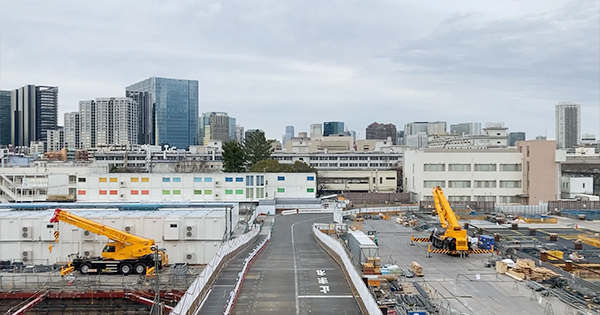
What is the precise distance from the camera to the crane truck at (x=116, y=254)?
29.0 m

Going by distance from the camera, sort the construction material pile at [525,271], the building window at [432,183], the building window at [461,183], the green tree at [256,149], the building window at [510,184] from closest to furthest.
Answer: the construction material pile at [525,271] < the building window at [510,184] < the building window at [461,183] < the building window at [432,183] < the green tree at [256,149]

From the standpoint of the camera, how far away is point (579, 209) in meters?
61.6

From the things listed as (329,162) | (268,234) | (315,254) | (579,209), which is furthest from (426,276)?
(329,162)

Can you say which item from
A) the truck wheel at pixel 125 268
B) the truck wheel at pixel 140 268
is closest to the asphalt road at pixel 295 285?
the truck wheel at pixel 140 268

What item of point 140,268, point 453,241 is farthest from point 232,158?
point 140,268

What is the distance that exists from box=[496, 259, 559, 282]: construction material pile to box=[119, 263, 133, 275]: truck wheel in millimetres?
20954

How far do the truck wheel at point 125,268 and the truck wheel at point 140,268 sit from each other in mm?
295

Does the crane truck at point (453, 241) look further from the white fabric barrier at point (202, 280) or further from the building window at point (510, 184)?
the building window at point (510, 184)

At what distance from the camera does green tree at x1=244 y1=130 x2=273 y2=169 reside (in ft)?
322

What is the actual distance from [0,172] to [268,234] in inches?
1446

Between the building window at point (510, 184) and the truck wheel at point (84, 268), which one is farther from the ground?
the building window at point (510, 184)

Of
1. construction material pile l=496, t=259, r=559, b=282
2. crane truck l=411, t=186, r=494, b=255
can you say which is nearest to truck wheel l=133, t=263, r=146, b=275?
crane truck l=411, t=186, r=494, b=255

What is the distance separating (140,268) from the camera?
Answer: 29.2m

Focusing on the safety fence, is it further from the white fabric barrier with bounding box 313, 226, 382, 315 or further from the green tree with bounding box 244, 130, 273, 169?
the green tree with bounding box 244, 130, 273, 169
